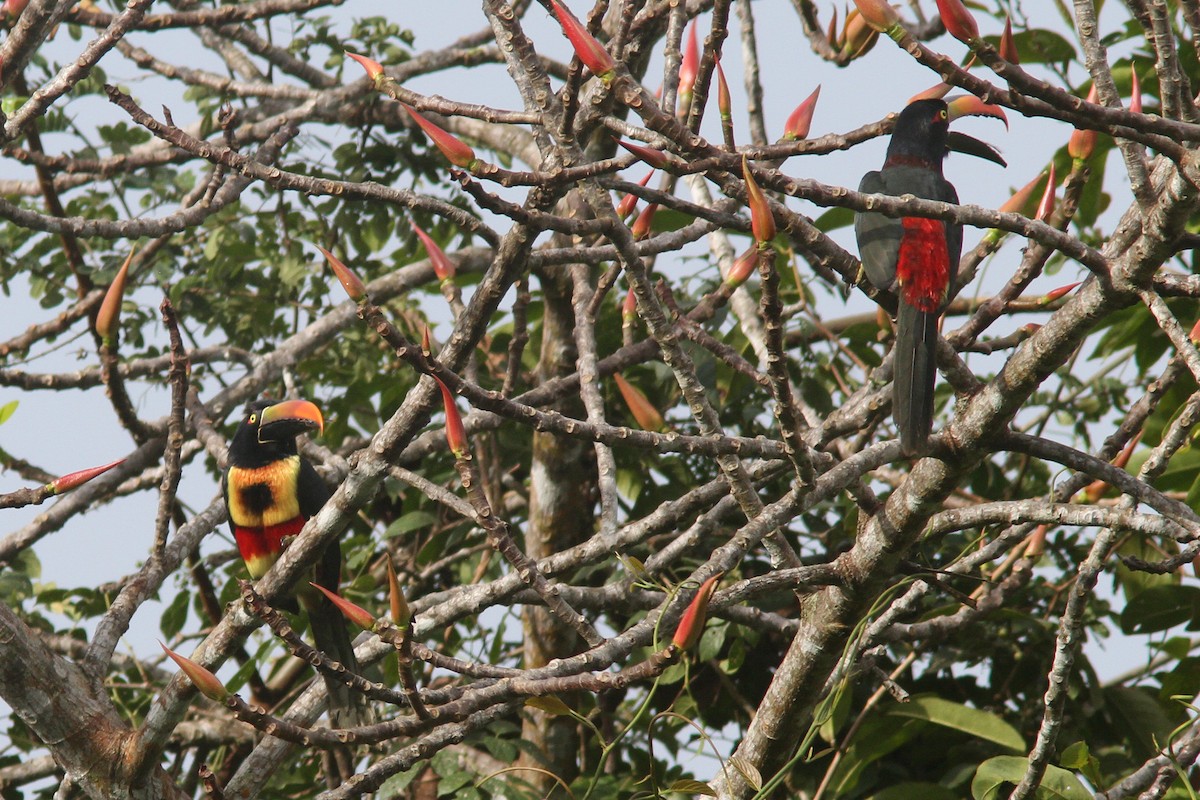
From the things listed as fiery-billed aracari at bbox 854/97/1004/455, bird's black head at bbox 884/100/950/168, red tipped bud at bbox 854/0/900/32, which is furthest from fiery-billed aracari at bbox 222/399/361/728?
red tipped bud at bbox 854/0/900/32

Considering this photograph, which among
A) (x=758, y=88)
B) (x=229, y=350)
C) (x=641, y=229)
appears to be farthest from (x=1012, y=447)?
(x=229, y=350)

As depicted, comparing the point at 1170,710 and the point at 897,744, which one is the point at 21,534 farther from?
the point at 1170,710

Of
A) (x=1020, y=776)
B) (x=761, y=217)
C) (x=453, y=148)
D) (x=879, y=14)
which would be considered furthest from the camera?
(x=1020, y=776)

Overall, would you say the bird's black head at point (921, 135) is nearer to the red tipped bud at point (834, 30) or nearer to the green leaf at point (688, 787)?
the red tipped bud at point (834, 30)

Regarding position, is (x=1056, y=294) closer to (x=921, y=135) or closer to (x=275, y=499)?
(x=921, y=135)

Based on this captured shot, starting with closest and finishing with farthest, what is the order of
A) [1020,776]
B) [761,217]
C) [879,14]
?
[879,14] → [761,217] → [1020,776]

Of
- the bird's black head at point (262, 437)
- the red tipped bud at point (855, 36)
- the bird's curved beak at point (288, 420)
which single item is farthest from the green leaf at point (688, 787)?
the red tipped bud at point (855, 36)

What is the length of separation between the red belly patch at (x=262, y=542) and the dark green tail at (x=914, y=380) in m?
2.30

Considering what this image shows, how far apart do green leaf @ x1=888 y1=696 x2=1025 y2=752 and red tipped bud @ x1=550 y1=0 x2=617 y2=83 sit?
7.18 feet

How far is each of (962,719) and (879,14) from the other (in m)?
2.25

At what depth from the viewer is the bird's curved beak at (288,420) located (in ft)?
12.2

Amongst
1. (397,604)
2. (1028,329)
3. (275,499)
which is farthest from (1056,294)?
(275,499)

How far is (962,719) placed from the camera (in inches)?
131

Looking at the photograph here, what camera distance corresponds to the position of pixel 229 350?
4535 mm
